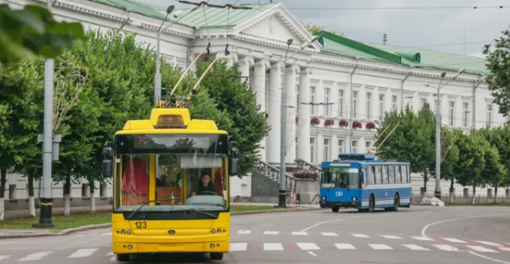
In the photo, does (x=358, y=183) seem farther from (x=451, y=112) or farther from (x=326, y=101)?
(x=451, y=112)

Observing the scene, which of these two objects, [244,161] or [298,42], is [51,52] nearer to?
[244,161]

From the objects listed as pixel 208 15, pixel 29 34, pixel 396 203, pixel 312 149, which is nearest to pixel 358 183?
pixel 396 203

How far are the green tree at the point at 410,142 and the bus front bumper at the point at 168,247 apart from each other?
65.4 metres

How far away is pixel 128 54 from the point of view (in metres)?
52.8

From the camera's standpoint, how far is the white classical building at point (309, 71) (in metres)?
72.8

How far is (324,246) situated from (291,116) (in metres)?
57.5

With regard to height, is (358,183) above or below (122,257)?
above

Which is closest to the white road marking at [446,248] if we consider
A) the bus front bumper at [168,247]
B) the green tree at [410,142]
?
the bus front bumper at [168,247]

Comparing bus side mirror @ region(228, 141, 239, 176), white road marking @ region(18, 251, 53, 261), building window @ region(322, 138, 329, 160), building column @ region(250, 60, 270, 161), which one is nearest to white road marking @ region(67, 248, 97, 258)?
white road marking @ region(18, 251, 53, 261)

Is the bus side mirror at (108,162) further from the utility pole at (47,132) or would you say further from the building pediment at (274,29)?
the building pediment at (274,29)

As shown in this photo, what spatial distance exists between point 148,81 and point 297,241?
25.3 metres

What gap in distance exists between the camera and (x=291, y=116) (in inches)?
3285

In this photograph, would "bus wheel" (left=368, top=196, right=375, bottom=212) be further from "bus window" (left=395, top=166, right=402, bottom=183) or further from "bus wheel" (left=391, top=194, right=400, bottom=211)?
"bus window" (left=395, top=166, right=402, bottom=183)

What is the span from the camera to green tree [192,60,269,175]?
64.1 metres
